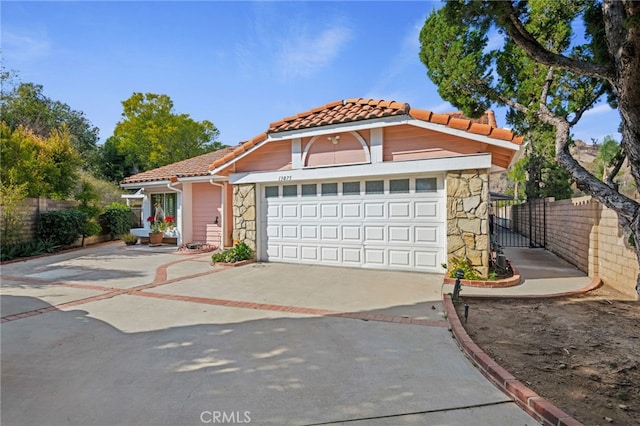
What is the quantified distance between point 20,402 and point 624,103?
6.49 metres

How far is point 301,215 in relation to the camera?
10336 mm

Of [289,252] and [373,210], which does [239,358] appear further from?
[289,252]

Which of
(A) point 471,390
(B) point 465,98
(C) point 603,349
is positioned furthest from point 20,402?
(B) point 465,98

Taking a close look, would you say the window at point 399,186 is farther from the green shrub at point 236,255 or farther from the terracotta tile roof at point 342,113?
the green shrub at point 236,255

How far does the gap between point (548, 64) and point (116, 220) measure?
19.6 meters

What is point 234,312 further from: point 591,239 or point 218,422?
point 591,239

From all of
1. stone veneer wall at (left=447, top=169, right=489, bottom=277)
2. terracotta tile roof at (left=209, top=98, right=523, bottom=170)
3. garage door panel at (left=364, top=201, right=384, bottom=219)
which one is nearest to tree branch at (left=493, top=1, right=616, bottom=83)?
terracotta tile roof at (left=209, top=98, right=523, bottom=170)

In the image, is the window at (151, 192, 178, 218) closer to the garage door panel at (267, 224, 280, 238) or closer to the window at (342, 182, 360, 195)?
the garage door panel at (267, 224, 280, 238)

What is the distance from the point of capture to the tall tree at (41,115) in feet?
84.6

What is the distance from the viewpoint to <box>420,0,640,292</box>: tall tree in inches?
132

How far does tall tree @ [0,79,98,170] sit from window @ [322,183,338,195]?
760 inches

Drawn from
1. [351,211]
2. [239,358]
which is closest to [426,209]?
[351,211]

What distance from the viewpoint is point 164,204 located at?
54.1ft

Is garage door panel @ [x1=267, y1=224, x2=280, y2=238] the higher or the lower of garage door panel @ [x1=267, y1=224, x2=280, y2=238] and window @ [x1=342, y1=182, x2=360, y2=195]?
the lower
